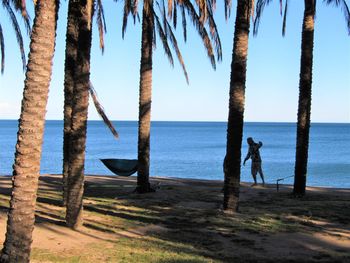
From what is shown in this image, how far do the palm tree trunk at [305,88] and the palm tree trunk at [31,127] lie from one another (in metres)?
8.13

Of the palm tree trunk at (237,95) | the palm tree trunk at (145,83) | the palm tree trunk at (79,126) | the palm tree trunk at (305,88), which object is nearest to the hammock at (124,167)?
the palm tree trunk at (145,83)

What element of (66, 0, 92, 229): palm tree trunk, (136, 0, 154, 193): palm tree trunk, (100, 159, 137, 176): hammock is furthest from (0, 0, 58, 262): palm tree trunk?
(100, 159, 137, 176): hammock

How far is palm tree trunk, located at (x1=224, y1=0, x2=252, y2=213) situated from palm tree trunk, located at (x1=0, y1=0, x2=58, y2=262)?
17.7 ft

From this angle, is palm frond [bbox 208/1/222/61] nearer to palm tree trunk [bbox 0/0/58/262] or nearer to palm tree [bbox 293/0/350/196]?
palm tree [bbox 293/0/350/196]

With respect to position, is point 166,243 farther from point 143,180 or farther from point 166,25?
point 166,25

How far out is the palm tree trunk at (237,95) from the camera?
9.76m

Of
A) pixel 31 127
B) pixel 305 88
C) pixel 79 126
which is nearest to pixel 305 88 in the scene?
pixel 305 88

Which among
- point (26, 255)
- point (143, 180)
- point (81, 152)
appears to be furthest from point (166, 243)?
point (143, 180)

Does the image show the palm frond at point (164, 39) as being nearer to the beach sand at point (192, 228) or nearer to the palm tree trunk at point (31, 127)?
the beach sand at point (192, 228)

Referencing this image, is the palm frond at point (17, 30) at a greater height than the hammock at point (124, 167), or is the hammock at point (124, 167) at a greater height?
the palm frond at point (17, 30)

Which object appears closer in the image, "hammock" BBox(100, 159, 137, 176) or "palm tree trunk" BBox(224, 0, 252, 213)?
"palm tree trunk" BBox(224, 0, 252, 213)

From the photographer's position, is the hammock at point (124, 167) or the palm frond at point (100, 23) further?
the hammock at point (124, 167)

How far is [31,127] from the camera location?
15.8ft

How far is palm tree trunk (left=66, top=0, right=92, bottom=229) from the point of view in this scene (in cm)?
A: 789
